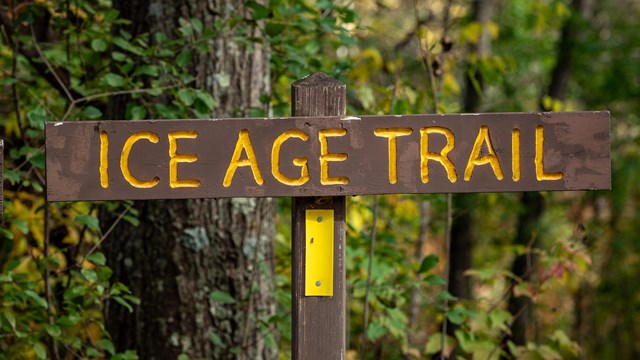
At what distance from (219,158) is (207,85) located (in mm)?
1226

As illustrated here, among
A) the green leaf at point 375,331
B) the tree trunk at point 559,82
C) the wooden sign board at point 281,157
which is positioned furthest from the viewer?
the tree trunk at point 559,82

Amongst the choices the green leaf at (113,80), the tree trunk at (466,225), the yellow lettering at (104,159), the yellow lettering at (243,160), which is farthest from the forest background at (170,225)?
the tree trunk at (466,225)

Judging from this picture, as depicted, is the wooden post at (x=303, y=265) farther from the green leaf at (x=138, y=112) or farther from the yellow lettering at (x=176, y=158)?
the green leaf at (x=138, y=112)

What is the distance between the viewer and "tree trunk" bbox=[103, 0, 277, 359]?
3.38 metres

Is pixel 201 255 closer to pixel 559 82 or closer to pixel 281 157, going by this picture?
pixel 281 157

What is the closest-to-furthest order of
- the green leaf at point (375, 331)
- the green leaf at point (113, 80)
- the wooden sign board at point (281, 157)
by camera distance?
the wooden sign board at point (281, 157), the green leaf at point (113, 80), the green leaf at point (375, 331)

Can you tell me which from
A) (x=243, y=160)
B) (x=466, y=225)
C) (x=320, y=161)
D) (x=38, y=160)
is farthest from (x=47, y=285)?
(x=466, y=225)

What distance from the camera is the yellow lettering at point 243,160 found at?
227 cm

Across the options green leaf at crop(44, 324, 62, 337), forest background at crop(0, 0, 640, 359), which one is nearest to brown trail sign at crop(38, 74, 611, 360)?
forest background at crop(0, 0, 640, 359)

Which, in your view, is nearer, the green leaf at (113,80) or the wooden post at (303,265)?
the wooden post at (303,265)

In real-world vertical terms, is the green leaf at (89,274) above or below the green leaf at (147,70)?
below

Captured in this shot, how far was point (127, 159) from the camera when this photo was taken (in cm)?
226

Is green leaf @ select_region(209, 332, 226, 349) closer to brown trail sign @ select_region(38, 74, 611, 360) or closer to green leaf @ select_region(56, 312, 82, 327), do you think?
green leaf @ select_region(56, 312, 82, 327)

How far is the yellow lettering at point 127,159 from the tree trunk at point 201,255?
3.63 feet
